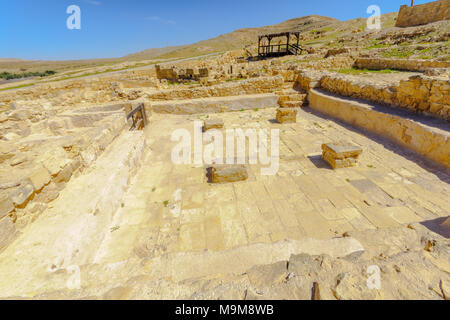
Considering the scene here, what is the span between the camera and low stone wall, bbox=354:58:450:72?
34.3 feet

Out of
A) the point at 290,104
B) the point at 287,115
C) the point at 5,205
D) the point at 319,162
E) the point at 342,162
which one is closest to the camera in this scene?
the point at 5,205

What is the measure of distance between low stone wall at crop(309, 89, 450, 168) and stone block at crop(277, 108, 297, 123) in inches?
76.3

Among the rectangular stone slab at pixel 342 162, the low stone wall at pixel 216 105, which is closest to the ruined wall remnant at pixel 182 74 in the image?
the low stone wall at pixel 216 105

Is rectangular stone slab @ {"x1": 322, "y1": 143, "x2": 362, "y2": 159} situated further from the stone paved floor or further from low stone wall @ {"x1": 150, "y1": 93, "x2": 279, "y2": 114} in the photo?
low stone wall @ {"x1": 150, "y1": 93, "x2": 279, "y2": 114}

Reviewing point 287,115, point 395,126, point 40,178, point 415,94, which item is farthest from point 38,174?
point 415,94

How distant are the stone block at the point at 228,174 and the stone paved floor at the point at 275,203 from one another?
17cm

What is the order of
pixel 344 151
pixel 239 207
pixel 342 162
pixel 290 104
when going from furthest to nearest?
A: pixel 290 104 → pixel 342 162 → pixel 344 151 → pixel 239 207

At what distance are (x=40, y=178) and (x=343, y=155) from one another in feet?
19.4

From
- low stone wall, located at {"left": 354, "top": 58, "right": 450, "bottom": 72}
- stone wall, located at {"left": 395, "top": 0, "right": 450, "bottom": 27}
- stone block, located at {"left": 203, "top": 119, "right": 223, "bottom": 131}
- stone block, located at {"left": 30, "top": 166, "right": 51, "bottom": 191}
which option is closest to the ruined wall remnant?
stone block, located at {"left": 203, "top": 119, "right": 223, "bottom": 131}

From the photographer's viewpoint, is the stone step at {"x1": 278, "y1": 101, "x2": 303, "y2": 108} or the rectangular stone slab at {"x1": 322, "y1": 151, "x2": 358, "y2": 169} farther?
the stone step at {"x1": 278, "y1": 101, "x2": 303, "y2": 108}

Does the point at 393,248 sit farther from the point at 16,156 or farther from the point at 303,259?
the point at 16,156

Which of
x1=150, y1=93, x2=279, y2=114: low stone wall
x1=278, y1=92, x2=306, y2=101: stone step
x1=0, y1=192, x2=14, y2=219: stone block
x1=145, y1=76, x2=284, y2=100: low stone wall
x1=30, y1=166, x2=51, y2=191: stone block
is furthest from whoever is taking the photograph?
x1=145, y1=76, x2=284, y2=100: low stone wall

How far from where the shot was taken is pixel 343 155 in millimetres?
5039

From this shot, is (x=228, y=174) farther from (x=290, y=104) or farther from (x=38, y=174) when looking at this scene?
(x=290, y=104)
